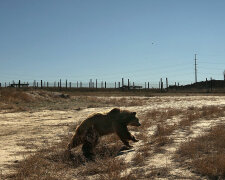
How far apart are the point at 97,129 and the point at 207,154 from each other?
271cm

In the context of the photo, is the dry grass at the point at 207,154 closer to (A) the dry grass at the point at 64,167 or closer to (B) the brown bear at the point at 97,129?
(A) the dry grass at the point at 64,167

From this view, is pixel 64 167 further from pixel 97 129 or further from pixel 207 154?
pixel 207 154

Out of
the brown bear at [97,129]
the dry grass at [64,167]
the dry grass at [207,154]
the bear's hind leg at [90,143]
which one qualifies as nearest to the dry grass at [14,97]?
the brown bear at [97,129]

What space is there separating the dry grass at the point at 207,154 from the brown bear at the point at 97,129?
179 cm

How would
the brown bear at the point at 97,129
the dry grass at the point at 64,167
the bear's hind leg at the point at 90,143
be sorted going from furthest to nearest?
the brown bear at the point at 97,129 → the bear's hind leg at the point at 90,143 → the dry grass at the point at 64,167

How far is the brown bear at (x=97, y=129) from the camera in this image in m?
7.63

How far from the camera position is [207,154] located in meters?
6.69

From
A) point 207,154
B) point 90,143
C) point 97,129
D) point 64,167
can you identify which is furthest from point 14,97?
point 207,154

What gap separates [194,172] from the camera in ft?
18.3

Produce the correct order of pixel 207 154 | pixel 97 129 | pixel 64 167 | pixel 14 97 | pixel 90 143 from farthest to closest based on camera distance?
pixel 14 97
pixel 97 129
pixel 90 143
pixel 207 154
pixel 64 167

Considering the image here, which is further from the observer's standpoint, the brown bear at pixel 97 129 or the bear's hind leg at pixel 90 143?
the brown bear at pixel 97 129

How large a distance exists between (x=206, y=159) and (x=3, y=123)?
32.9 feet

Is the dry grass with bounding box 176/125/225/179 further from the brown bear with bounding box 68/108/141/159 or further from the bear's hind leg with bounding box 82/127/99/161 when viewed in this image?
the bear's hind leg with bounding box 82/127/99/161

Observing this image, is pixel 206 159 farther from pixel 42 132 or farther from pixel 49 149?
pixel 42 132
